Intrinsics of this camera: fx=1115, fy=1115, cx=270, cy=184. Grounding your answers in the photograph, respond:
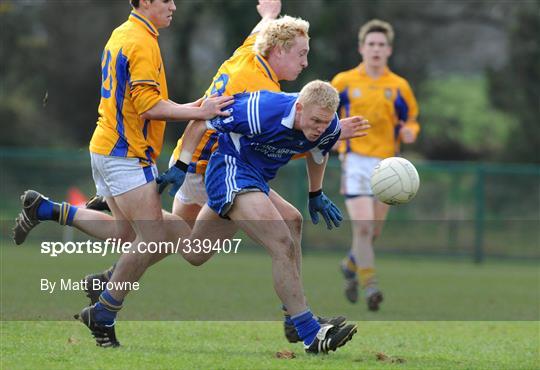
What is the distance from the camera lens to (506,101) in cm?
2545

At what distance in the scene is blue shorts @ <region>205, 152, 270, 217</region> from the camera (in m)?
7.13

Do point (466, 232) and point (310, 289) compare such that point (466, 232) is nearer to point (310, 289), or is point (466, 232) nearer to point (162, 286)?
point (310, 289)

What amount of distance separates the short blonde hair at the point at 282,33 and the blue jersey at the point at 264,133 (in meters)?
0.59

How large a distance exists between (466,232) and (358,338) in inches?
462

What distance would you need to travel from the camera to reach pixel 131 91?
24.0ft

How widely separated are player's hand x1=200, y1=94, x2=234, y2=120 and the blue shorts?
0.93ft

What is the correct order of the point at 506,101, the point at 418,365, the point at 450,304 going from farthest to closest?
the point at 506,101 → the point at 450,304 → the point at 418,365

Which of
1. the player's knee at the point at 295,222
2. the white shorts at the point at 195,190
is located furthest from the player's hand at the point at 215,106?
A: the white shorts at the point at 195,190

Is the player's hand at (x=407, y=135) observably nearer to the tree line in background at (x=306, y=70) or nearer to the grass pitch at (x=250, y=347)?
the grass pitch at (x=250, y=347)

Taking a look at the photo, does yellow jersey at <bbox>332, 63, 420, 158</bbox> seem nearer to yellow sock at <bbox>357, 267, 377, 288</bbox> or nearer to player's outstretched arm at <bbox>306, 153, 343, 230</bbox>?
yellow sock at <bbox>357, 267, 377, 288</bbox>

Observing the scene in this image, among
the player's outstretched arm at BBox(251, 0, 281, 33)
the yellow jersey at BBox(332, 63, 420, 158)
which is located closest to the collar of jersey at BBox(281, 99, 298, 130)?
the player's outstretched arm at BBox(251, 0, 281, 33)

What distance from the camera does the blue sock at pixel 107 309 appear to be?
731cm

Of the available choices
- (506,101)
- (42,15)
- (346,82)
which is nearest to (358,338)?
(346,82)

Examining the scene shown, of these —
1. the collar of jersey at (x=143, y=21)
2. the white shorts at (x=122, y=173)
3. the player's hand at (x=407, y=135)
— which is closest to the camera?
the white shorts at (x=122, y=173)
